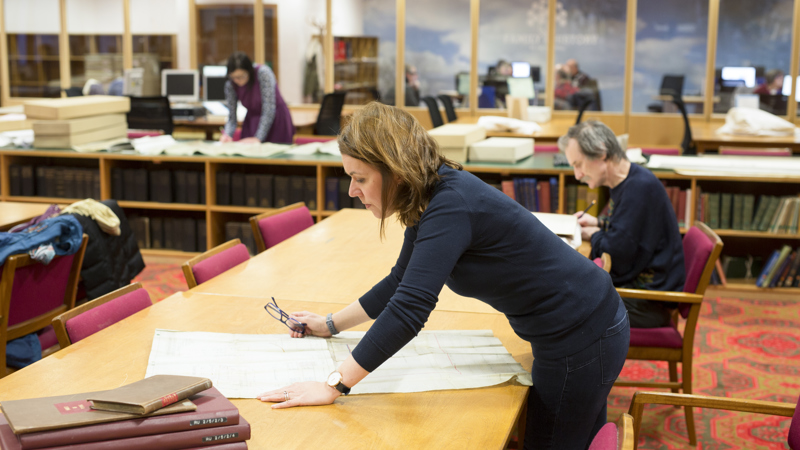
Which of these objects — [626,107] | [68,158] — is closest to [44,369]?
[68,158]

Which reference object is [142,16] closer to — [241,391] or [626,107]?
[626,107]

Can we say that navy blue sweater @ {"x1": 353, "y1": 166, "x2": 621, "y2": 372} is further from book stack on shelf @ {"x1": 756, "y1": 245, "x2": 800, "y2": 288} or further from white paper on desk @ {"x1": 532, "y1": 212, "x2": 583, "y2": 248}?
book stack on shelf @ {"x1": 756, "y1": 245, "x2": 800, "y2": 288}

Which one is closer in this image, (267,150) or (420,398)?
(420,398)

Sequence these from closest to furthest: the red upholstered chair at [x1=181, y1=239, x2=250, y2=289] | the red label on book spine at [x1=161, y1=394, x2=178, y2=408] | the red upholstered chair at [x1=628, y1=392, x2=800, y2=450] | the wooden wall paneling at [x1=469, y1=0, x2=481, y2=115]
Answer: the red label on book spine at [x1=161, y1=394, x2=178, y2=408] → the red upholstered chair at [x1=628, y1=392, x2=800, y2=450] → the red upholstered chair at [x1=181, y1=239, x2=250, y2=289] → the wooden wall paneling at [x1=469, y1=0, x2=481, y2=115]

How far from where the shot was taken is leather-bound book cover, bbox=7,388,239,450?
49.8 inches

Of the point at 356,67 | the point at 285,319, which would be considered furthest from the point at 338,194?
the point at 356,67

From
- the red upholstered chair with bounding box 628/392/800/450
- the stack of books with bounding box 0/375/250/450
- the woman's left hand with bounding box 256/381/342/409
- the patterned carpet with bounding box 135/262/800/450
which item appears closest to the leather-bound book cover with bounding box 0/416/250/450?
the stack of books with bounding box 0/375/250/450

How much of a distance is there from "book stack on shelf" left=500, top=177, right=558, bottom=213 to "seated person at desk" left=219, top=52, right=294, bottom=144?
2.20 m

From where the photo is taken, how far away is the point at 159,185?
5773 millimetres

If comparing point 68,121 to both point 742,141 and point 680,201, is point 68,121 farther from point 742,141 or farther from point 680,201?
point 742,141

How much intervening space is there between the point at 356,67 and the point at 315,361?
9753 mm

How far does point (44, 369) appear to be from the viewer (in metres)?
1.78

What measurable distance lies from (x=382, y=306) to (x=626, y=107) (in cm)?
899

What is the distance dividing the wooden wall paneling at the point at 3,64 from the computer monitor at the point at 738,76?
1103cm
